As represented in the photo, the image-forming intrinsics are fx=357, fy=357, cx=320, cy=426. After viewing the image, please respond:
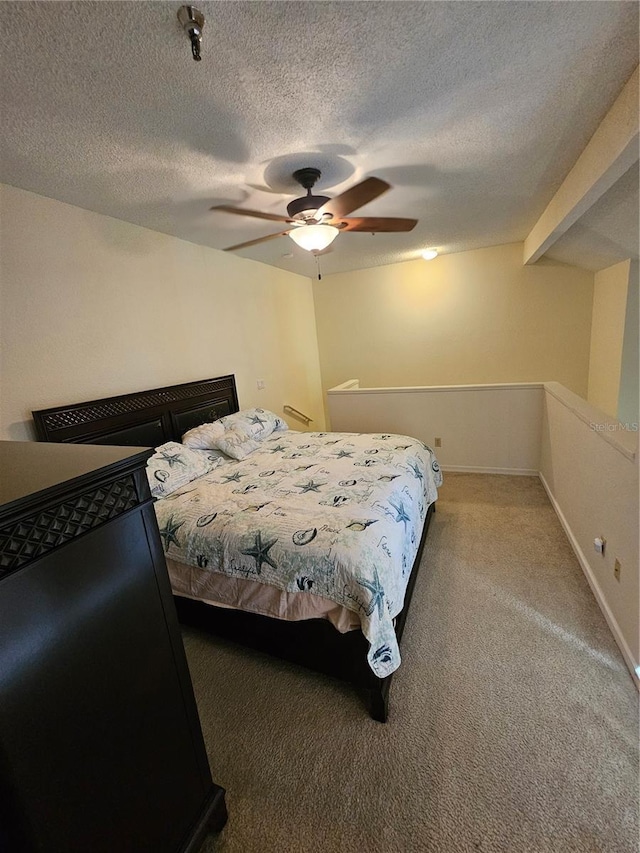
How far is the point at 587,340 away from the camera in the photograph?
4148 millimetres

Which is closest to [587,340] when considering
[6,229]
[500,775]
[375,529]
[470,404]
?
[470,404]

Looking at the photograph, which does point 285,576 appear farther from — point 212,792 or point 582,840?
point 582,840

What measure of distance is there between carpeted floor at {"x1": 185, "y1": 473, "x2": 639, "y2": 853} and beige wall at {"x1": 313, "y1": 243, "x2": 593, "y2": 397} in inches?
122

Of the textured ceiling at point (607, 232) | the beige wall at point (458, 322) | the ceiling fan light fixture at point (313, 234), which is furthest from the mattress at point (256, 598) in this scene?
the beige wall at point (458, 322)

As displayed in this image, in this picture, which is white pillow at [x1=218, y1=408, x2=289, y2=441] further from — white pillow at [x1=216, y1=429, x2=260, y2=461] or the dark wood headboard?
the dark wood headboard

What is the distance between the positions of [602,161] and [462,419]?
2458 mm

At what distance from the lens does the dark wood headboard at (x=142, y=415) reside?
214 centimetres

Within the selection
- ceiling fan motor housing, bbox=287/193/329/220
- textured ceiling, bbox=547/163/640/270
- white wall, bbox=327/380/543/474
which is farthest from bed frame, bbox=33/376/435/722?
textured ceiling, bbox=547/163/640/270

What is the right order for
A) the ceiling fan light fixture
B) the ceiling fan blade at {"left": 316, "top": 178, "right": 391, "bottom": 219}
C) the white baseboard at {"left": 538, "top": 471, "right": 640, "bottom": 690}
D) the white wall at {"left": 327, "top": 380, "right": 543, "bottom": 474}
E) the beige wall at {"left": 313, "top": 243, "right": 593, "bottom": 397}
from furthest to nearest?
the beige wall at {"left": 313, "top": 243, "right": 593, "bottom": 397} → the white wall at {"left": 327, "top": 380, "right": 543, "bottom": 474} → the ceiling fan light fixture → the ceiling fan blade at {"left": 316, "top": 178, "right": 391, "bottom": 219} → the white baseboard at {"left": 538, "top": 471, "right": 640, "bottom": 690}

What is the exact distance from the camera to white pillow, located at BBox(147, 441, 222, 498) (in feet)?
7.29

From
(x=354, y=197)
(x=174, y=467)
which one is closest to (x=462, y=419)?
(x=354, y=197)

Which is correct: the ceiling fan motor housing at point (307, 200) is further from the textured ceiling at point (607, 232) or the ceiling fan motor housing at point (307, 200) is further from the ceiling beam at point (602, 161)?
the textured ceiling at point (607, 232)

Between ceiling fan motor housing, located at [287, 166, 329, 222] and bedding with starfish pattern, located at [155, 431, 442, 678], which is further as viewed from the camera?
ceiling fan motor housing, located at [287, 166, 329, 222]

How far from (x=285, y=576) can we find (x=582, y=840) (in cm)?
123
